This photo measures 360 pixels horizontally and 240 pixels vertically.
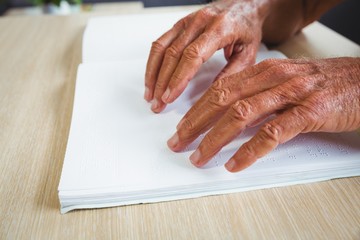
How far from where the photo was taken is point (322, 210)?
40cm

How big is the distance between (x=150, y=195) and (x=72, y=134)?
7.0 inches

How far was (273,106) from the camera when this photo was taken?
44 centimetres

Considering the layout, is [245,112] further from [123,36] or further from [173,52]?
[123,36]

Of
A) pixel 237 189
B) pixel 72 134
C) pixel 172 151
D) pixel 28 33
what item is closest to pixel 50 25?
pixel 28 33

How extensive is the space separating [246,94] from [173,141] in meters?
0.14

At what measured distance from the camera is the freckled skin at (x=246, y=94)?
42 centimetres

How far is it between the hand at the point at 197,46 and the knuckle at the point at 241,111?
0.15 metres

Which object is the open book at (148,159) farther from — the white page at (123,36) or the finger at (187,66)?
the white page at (123,36)

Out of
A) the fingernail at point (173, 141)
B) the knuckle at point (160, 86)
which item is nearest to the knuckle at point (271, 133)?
the fingernail at point (173, 141)

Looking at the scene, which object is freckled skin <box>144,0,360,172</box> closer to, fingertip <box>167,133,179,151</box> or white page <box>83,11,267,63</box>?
fingertip <box>167,133,179,151</box>

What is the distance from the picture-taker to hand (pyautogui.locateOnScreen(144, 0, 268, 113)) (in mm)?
562

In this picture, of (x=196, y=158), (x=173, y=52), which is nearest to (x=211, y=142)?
(x=196, y=158)

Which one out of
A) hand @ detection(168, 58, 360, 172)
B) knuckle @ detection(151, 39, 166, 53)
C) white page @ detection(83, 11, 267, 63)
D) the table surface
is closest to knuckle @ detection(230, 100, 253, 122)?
hand @ detection(168, 58, 360, 172)

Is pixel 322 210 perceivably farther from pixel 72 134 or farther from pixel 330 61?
pixel 72 134
